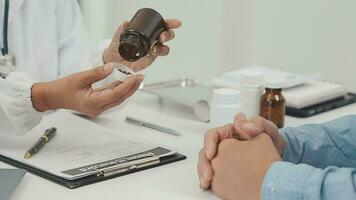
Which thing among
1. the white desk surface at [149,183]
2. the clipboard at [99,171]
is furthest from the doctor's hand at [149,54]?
the clipboard at [99,171]

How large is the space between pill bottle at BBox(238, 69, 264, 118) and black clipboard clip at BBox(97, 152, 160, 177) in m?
0.33

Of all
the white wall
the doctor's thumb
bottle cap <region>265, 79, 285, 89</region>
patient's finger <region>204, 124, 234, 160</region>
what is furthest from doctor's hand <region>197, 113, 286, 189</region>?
the white wall

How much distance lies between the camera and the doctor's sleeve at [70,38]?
1.64 metres

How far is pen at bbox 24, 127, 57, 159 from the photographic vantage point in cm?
106

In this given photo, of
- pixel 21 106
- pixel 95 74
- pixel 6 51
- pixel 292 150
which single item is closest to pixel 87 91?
pixel 95 74

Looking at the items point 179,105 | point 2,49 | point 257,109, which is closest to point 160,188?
point 257,109

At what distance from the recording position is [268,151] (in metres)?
0.91

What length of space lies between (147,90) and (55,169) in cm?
58

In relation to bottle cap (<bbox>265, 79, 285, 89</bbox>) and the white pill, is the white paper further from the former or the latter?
bottle cap (<bbox>265, 79, 285, 89</bbox>)

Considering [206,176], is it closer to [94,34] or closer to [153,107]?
[153,107]

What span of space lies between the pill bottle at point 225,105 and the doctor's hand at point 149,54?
0.15 meters

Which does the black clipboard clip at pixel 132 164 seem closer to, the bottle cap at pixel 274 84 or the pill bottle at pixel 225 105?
the pill bottle at pixel 225 105

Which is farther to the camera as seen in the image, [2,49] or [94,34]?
[94,34]

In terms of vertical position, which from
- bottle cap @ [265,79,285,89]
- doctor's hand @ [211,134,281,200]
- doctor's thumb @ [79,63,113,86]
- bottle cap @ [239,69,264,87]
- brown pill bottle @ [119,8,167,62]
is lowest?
doctor's hand @ [211,134,281,200]
